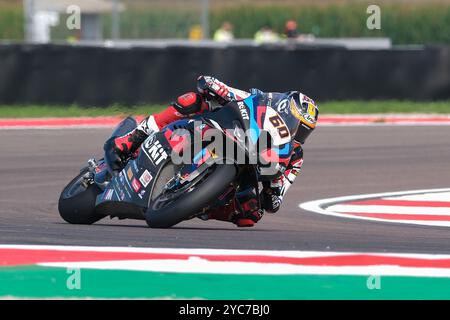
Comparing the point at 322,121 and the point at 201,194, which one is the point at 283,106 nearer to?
the point at 201,194

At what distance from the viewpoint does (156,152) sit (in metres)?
8.59

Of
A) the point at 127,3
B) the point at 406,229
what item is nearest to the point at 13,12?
the point at 127,3

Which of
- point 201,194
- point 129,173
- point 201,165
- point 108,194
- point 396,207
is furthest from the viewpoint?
point 396,207

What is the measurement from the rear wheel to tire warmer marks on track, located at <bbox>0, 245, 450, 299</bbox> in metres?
1.68

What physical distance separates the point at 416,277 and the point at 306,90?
14186 mm

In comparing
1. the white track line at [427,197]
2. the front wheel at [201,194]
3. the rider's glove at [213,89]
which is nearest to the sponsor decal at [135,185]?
the front wheel at [201,194]

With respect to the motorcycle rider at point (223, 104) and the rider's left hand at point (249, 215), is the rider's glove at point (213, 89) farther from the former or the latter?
the rider's left hand at point (249, 215)

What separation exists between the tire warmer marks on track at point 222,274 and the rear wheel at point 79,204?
1679 millimetres

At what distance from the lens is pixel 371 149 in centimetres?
1630

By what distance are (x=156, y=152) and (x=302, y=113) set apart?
3.62 ft

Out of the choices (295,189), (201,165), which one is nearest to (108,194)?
(201,165)

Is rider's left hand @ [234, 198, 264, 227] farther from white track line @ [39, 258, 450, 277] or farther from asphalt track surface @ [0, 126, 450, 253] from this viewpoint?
white track line @ [39, 258, 450, 277]

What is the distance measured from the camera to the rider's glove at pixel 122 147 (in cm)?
898

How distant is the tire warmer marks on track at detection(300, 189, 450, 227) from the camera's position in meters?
10.4
